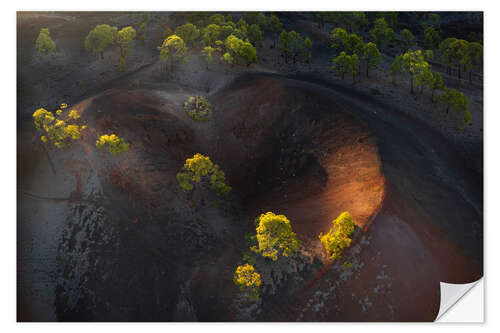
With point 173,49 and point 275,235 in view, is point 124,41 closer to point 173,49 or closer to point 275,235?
point 173,49

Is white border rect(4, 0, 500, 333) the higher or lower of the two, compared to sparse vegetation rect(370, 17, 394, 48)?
lower

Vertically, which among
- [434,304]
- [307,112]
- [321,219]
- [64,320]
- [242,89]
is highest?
[242,89]

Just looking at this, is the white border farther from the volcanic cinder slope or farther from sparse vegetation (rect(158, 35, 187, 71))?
sparse vegetation (rect(158, 35, 187, 71))

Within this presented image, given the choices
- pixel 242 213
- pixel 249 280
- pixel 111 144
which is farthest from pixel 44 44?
pixel 249 280

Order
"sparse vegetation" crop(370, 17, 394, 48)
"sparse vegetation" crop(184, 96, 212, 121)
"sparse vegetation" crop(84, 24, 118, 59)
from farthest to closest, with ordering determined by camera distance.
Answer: "sparse vegetation" crop(370, 17, 394, 48) < "sparse vegetation" crop(84, 24, 118, 59) < "sparse vegetation" crop(184, 96, 212, 121)

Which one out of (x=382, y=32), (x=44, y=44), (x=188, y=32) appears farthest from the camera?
(x=382, y=32)

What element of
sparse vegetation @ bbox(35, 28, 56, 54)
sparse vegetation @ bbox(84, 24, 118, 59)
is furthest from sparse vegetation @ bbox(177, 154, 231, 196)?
sparse vegetation @ bbox(35, 28, 56, 54)

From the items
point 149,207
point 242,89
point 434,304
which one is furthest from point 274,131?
point 434,304
